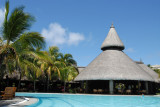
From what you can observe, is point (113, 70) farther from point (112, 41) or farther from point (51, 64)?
point (51, 64)

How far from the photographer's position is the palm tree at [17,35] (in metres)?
9.99

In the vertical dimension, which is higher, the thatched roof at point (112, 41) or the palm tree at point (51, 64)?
the thatched roof at point (112, 41)

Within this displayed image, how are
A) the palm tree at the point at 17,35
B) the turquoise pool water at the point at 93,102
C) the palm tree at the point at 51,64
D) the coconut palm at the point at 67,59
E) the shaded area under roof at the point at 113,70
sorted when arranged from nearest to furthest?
the palm tree at the point at 17,35, the turquoise pool water at the point at 93,102, the shaded area under roof at the point at 113,70, the palm tree at the point at 51,64, the coconut palm at the point at 67,59

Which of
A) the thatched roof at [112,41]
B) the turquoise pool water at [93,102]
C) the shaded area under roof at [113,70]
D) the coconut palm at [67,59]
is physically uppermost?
the thatched roof at [112,41]

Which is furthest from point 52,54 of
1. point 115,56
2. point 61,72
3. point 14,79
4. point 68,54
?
point 115,56

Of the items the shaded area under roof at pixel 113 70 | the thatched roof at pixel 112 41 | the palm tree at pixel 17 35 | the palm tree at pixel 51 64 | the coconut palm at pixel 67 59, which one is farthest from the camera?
the coconut palm at pixel 67 59

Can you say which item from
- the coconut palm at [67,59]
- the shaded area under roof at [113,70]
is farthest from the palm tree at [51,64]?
the shaded area under roof at [113,70]

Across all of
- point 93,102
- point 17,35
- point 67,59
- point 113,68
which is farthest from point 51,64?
point 17,35

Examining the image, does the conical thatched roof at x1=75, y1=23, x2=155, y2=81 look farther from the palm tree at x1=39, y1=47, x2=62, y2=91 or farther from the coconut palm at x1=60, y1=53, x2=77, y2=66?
the coconut palm at x1=60, y1=53, x2=77, y2=66

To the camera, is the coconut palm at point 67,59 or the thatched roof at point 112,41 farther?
the coconut palm at point 67,59

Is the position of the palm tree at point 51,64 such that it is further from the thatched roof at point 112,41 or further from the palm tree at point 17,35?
the palm tree at point 17,35

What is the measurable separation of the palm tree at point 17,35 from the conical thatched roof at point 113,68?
1165 centimetres

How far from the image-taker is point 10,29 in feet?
33.3

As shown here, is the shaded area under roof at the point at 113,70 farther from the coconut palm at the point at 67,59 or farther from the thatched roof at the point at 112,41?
the coconut palm at the point at 67,59
